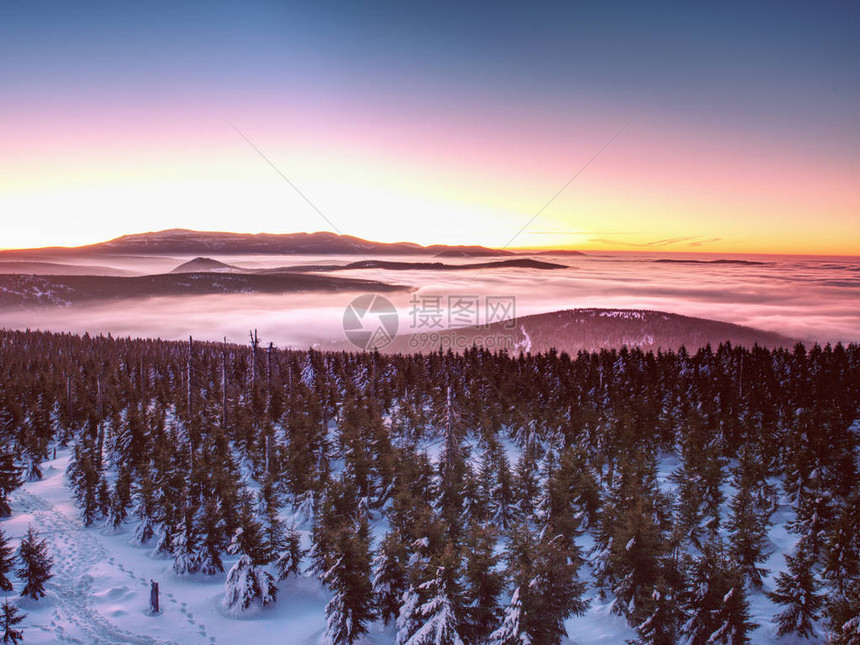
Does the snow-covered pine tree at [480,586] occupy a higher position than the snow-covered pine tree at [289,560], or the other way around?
the snow-covered pine tree at [480,586]

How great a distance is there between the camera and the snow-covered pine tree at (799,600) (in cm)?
2220

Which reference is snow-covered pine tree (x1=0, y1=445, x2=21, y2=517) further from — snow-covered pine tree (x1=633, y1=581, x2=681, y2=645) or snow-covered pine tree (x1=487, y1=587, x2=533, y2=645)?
snow-covered pine tree (x1=633, y1=581, x2=681, y2=645)

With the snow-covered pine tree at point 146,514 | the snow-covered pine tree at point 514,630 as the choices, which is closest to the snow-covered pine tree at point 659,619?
the snow-covered pine tree at point 514,630

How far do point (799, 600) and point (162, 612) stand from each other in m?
33.0

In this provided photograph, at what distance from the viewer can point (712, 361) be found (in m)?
91.9

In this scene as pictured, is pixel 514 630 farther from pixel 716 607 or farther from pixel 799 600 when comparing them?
pixel 799 600

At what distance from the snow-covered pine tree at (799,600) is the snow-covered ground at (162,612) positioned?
3.09 feet

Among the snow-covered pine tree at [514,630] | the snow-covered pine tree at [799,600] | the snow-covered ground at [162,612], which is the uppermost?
the snow-covered pine tree at [514,630]

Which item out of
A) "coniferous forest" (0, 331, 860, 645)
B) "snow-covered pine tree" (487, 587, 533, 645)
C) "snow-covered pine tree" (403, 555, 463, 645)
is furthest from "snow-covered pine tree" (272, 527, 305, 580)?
"snow-covered pine tree" (487, 587, 533, 645)

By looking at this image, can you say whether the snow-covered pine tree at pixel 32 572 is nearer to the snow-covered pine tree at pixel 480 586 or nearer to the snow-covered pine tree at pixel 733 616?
the snow-covered pine tree at pixel 480 586

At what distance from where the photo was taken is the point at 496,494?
1423 inches

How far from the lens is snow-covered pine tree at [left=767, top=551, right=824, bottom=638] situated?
72.8ft

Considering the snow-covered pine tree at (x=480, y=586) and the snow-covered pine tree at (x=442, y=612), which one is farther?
the snow-covered pine tree at (x=480, y=586)

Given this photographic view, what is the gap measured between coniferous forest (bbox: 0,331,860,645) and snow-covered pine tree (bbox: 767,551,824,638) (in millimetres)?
98
